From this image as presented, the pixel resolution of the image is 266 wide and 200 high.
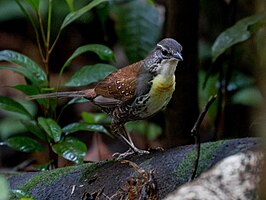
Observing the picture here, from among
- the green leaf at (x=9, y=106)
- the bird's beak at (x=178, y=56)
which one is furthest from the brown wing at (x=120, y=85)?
the green leaf at (x=9, y=106)

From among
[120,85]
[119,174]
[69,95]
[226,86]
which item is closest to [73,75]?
[69,95]

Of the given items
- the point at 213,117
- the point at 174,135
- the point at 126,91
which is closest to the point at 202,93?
the point at 213,117

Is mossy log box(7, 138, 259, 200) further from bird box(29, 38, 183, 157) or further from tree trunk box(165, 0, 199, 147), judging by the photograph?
tree trunk box(165, 0, 199, 147)

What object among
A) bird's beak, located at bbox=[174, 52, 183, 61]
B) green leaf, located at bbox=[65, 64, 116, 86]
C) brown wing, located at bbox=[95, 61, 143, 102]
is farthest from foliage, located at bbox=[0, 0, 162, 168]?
bird's beak, located at bbox=[174, 52, 183, 61]

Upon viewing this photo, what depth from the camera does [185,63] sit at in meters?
5.09

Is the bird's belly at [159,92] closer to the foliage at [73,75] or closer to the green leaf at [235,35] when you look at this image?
the foliage at [73,75]

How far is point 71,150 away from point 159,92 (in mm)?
800

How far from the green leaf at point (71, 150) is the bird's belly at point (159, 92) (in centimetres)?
65

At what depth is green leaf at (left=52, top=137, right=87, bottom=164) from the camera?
13.9ft

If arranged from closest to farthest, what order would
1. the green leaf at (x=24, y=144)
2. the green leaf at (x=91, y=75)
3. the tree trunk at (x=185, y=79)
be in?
the green leaf at (x=91, y=75) < the green leaf at (x=24, y=144) < the tree trunk at (x=185, y=79)

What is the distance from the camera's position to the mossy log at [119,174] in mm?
3146

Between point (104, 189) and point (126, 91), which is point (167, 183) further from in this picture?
point (126, 91)

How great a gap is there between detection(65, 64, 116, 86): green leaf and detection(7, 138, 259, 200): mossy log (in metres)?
0.74

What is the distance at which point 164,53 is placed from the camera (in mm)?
3861
